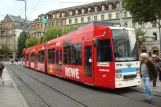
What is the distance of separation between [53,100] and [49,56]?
13102 millimetres

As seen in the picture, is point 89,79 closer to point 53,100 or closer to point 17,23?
point 53,100

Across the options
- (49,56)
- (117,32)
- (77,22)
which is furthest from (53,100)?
(77,22)

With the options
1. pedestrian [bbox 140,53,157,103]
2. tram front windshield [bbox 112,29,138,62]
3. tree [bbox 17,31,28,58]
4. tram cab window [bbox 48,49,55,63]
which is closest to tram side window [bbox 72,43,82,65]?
tram front windshield [bbox 112,29,138,62]

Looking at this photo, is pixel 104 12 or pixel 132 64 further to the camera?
pixel 104 12

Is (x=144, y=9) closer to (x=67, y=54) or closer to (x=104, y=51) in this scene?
(x=67, y=54)

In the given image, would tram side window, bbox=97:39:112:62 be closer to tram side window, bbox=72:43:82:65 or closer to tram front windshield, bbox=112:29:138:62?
tram front windshield, bbox=112:29:138:62

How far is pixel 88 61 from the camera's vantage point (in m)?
14.4

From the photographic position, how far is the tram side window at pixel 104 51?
1290 cm

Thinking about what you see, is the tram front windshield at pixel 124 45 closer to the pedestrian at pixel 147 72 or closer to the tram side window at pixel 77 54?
the pedestrian at pixel 147 72

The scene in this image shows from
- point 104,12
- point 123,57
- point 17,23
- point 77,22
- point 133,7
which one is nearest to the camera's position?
point 123,57

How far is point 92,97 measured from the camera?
1180cm

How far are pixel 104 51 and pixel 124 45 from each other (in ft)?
3.12

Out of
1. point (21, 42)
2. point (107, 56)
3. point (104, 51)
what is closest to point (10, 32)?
point (21, 42)

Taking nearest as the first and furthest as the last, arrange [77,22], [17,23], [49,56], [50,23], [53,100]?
[53,100]
[49,56]
[77,22]
[50,23]
[17,23]
